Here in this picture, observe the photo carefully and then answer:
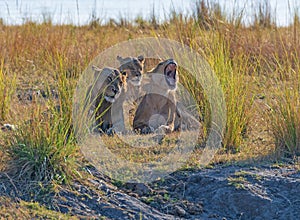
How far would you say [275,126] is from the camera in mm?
6660

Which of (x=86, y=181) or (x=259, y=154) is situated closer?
(x=86, y=181)

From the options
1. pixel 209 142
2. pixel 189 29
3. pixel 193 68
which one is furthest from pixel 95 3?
pixel 209 142

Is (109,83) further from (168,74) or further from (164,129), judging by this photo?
(164,129)

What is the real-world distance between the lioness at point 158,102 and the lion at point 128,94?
0.63 ft

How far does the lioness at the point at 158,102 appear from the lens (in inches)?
323

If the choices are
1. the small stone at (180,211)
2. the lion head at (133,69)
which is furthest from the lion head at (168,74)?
the small stone at (180,211)

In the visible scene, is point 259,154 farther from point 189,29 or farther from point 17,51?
point 17,51

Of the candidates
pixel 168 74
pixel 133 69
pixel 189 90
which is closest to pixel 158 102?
pixel 168 74

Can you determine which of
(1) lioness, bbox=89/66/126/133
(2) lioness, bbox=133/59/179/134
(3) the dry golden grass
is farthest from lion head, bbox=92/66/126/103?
(2) lioness, bbox=133/59/179/134

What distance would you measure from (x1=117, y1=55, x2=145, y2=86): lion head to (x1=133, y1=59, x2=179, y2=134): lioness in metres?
0.32

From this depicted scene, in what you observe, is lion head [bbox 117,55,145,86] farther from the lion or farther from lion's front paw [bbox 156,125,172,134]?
lion's front paw [bbox 156,125,172,134]

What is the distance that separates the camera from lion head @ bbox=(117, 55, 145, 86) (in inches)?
350

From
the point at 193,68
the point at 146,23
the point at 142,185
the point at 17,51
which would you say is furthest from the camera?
the point at 146,23

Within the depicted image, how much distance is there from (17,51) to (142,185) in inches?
222
